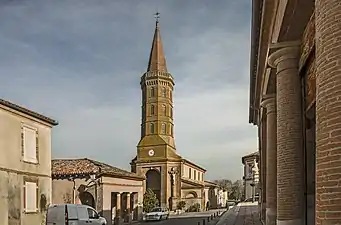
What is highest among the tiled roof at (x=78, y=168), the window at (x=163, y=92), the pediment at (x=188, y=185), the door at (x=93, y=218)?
the window at (x=163, y=92)

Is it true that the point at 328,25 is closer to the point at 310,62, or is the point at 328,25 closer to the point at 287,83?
the point at 310,62

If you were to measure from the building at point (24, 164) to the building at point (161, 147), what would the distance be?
148 ft

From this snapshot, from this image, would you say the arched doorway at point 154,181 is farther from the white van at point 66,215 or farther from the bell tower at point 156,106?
the white van at point 66,215

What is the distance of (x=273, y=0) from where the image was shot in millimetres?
10883

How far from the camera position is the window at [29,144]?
79.3ft

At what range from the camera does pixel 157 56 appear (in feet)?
272

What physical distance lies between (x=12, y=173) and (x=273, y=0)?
1590 centimetres

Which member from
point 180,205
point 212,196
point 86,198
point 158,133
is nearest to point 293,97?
point 86,198

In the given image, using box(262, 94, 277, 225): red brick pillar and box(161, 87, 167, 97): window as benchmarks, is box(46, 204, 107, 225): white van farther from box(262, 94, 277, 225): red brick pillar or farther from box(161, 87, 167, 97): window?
box(161, 87, 167, 97): window

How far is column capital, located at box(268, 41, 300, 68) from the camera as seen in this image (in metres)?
11.0

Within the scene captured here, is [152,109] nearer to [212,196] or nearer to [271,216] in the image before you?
[212,196]

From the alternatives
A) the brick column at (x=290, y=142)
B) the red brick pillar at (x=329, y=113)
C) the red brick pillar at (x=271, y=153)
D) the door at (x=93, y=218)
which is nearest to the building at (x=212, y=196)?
the door at (x=93, y=218)

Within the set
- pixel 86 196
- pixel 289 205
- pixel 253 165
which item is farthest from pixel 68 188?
pixel 253 165

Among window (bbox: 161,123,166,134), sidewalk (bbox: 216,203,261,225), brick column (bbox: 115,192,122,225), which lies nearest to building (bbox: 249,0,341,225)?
sidewalk (bbox: 216,203,261,225)
